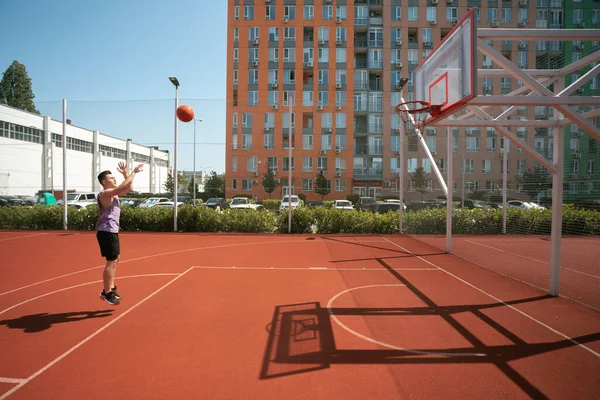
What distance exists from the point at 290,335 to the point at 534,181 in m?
12.9

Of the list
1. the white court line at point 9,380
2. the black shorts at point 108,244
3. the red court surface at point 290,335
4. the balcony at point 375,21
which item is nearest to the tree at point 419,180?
the red court surface at point 290,335

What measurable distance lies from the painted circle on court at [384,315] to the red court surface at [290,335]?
3 cm

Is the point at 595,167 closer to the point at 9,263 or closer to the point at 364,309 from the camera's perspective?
the point at 364,309

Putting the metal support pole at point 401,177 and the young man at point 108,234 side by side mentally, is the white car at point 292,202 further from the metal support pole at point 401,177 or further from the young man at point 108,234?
the young man at point 108,234

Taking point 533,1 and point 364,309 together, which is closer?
point 364,309

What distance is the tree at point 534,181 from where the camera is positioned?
1229 cm

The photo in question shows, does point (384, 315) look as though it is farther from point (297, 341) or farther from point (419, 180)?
point (419, 180)

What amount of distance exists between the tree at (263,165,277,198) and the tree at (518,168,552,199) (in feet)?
54.7

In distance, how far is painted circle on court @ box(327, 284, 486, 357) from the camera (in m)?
3.92

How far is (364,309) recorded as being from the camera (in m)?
4.99

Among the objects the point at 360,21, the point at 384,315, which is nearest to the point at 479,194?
the point at 384,315

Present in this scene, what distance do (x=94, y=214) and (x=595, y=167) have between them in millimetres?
17751

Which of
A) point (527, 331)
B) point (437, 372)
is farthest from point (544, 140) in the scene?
point (437, 372)

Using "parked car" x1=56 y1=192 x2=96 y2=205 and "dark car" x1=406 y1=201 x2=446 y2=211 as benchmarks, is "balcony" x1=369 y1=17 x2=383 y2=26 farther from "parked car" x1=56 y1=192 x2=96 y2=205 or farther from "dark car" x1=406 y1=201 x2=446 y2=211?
"parked car" x1=56 y1=192 x2=96 y2=205
